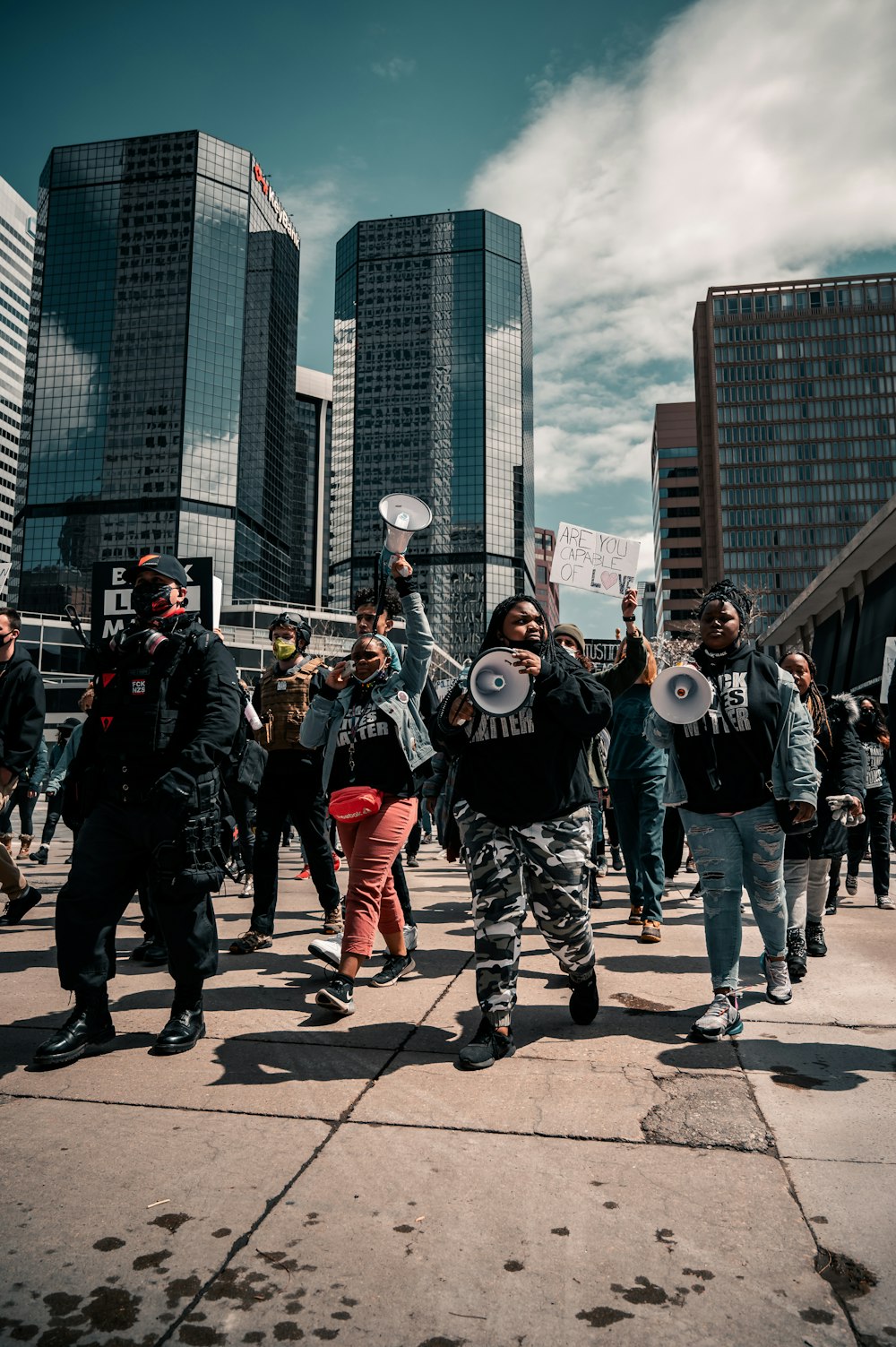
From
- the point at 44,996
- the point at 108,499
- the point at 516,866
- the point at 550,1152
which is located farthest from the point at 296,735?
the point at 108,499

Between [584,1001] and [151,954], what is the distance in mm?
2889

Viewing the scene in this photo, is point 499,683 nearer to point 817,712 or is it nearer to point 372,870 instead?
point 372,870

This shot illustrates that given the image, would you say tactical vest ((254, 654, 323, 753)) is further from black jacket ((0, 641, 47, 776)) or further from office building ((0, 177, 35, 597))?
office building ((0, 177, 35, 597))

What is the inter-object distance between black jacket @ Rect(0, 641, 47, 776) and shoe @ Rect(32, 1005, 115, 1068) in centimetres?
A: 254

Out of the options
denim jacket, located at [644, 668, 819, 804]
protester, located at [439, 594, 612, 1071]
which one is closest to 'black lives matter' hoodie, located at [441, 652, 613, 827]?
protester, located at [439, 594, 612, 1071]

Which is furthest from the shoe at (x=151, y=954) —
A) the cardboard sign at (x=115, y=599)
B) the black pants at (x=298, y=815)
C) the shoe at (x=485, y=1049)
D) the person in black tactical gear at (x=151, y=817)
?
the cardboard sign at (x=115, y=599)

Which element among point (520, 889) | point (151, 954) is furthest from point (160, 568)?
point (151, 954)

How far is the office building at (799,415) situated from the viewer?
393 feet

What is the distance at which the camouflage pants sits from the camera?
360cm

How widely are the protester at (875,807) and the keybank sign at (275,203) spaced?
562 feet

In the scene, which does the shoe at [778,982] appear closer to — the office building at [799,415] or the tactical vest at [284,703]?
the tactical vest at [284,703]

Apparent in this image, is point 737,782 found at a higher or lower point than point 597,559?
lower

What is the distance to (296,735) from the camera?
6211 mm

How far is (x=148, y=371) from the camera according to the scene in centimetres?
13600
